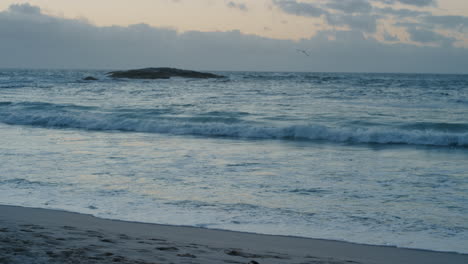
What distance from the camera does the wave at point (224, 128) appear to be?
1560cm

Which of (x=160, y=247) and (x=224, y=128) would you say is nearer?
(x=160, y=247)

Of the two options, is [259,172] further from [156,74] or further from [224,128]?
[156,74]

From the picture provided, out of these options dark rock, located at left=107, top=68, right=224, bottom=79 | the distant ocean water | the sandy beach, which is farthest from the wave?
dark rock, located at left=107, top=68, right=224, bottom=79

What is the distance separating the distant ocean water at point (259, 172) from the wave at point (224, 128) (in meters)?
0.06

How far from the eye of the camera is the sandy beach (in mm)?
4152

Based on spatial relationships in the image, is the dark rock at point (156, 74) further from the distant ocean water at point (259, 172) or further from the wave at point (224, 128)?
the distant ocean water at point (259, 172)

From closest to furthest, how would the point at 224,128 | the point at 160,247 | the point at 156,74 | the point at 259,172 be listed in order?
the point at 160,247, the point at 259,172, the point at 224,128, the point at 156,74

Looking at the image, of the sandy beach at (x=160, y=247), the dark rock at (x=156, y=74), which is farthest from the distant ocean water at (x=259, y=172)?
the dark rock at (x=156, y=74)

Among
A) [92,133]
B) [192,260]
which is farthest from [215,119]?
[192,260]

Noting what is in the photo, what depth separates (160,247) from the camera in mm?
4648

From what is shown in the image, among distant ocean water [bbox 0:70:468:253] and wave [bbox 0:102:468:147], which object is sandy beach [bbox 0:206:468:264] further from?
wave [bbox 0:102:468:147]

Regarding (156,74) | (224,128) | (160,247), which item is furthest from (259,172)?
(156,74)

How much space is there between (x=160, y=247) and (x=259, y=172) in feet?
16.0

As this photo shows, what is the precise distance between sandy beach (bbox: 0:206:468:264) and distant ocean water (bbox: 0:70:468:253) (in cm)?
31
